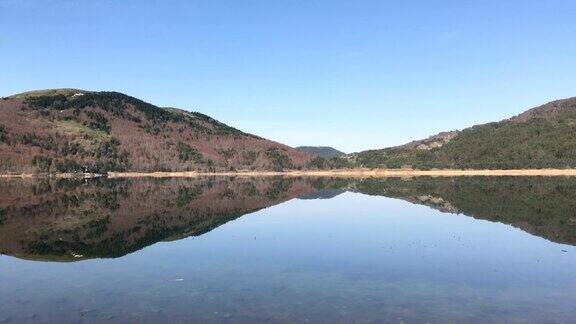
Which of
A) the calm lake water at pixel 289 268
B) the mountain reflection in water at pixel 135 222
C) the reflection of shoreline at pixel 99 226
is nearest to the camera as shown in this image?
the calm lake water at pixel 289 268

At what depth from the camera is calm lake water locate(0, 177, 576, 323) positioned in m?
16.5

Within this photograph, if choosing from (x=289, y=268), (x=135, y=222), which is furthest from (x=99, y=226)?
(x=289, y=268)

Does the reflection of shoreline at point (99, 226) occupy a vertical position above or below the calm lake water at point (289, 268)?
above

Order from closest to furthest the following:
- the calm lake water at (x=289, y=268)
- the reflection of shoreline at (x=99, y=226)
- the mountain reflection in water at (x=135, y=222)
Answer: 1. the calm lake water at (x=289, y=268)
2. the reflection of shoreline at (x=99, y=226)
3. the mountain reflection in water at (x=135, y=222)

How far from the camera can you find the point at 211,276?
22.3 meters

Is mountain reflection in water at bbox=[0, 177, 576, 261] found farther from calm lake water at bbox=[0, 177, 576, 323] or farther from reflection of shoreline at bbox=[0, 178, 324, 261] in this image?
calm lake water at bbox=[0, 177, 576, 323]

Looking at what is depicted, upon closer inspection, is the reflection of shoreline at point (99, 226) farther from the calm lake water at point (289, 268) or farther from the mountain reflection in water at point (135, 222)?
the calm lake water at point (289, 268)

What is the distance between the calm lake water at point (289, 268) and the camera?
54.3 feet

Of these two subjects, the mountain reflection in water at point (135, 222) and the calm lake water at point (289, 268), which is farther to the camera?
the mountain reflection in water at point (135, 222)

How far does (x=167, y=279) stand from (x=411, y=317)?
10900mm

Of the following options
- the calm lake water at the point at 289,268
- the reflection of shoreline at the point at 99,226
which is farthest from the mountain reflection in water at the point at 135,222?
the calm lake water at the point at 289,268

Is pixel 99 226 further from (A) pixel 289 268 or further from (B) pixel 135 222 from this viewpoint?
(A) pixel 289 268

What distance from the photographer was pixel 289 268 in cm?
2425

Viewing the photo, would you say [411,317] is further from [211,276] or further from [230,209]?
[230,209]
